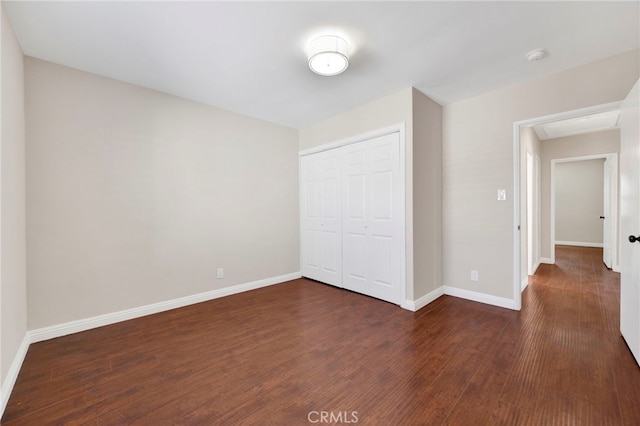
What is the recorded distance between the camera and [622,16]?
190cm

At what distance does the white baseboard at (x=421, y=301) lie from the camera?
2.99 meters

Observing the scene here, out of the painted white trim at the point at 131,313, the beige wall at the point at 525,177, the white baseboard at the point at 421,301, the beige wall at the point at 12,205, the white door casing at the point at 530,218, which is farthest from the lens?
the white door casing at the point at 530,218

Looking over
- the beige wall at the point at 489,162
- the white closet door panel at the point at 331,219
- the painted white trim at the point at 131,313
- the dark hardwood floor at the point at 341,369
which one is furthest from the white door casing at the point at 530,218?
the painted white trim at the point at 131,313

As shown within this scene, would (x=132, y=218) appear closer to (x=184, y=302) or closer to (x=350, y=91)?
(x=184, y=302)

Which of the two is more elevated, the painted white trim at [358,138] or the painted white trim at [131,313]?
the painted white trim at [358,138]

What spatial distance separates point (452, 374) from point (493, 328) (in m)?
1.00

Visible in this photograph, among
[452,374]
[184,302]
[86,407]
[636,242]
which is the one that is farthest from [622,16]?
[184,302]

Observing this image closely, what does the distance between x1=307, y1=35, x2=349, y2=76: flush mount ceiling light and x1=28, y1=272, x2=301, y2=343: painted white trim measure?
2956mm

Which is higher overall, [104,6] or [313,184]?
[104,6]

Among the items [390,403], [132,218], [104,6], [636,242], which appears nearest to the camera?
[390,403]

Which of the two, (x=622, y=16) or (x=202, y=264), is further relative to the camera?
(x=202, y=264)

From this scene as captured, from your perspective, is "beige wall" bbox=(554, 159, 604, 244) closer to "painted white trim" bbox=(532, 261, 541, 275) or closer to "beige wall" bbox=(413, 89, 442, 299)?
"painted white trim" bbox=(532, 261, 541, 275)

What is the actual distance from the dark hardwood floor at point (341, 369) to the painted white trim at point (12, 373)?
51 mm

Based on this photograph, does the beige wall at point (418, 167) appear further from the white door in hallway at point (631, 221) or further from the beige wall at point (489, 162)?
the white door in hallway at point (631, 221)
